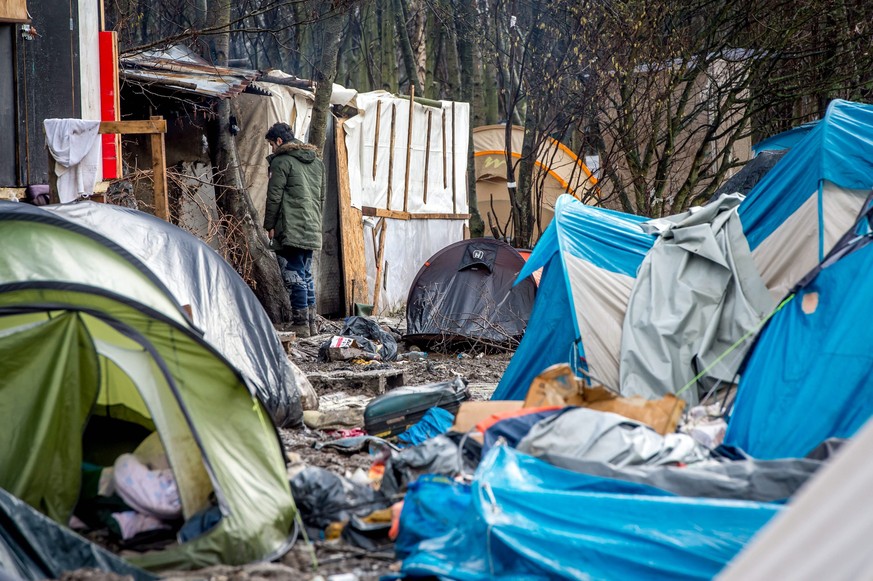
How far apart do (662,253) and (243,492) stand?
3370mm

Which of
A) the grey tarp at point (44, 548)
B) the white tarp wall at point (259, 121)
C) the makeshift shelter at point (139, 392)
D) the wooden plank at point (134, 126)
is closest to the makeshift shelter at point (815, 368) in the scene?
the makeshift shelter at point (139, 392)

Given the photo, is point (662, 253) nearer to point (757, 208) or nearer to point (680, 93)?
point (757, 208)

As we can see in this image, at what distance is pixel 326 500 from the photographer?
4.59 meters

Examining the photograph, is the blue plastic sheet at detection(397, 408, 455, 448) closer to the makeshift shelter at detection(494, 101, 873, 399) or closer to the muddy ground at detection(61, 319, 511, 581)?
the muddy ground at detection(61, 319, 511, 581)

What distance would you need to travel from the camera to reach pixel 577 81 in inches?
561

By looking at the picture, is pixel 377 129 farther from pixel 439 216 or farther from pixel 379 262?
pixel 439 216

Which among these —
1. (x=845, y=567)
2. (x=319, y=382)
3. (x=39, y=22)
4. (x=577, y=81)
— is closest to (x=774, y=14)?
(x=577, y=81)

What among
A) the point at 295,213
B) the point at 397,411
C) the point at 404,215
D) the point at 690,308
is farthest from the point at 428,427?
the point at 404,215

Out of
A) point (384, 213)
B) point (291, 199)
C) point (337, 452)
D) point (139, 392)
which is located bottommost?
point (337, 452)

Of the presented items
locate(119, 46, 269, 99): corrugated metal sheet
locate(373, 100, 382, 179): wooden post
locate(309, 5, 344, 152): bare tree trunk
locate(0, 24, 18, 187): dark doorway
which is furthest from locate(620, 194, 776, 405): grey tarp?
locate(373, 100, 382, 179): wooden post

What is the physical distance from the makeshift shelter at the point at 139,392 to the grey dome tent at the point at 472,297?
5.59 metres

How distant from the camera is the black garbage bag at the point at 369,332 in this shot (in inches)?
379

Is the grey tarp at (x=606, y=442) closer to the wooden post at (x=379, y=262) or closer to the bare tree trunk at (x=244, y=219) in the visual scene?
the bare tree trunk at (x=244, y=219)

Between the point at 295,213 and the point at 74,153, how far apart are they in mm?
3113
